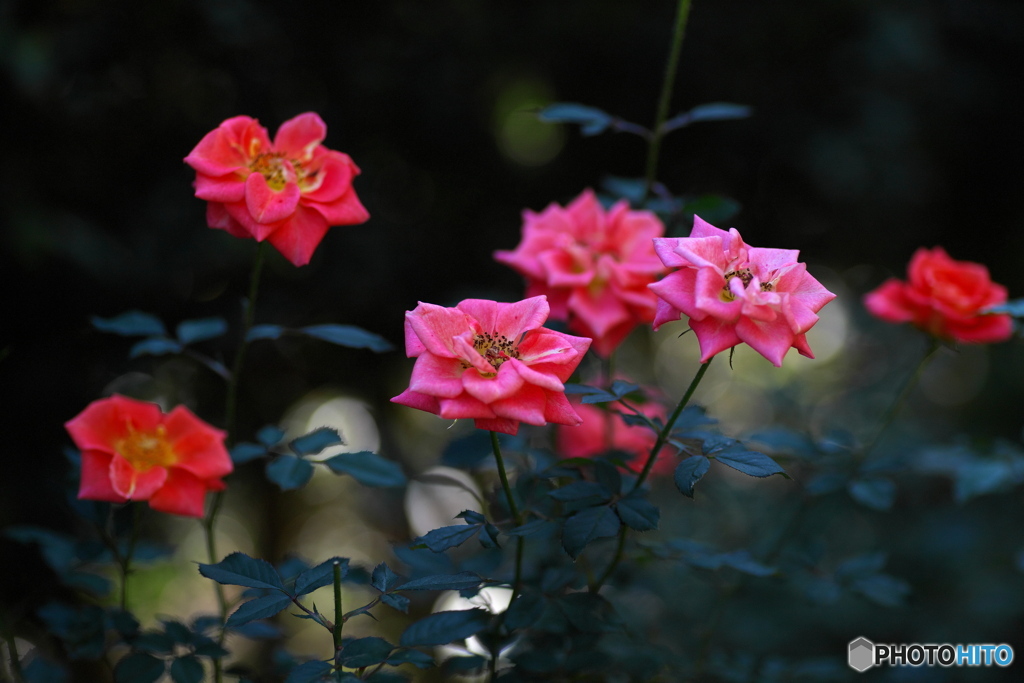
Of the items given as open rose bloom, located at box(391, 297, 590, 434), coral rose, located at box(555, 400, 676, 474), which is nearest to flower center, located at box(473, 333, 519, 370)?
open rose bloom, located at box(391, 297, 590, 434)

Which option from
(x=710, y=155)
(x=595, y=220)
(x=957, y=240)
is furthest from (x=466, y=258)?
(x=957, y=240)

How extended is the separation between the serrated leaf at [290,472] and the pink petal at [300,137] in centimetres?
32

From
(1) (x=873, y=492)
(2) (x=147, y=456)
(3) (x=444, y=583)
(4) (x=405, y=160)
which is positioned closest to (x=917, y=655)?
(1) (x=873, y=492)

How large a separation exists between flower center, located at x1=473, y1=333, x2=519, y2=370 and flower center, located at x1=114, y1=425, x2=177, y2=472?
37cm

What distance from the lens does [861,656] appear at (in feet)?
3.37

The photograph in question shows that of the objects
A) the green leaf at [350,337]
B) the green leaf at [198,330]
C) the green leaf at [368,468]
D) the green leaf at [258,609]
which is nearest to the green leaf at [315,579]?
the green leaf at [258,609]

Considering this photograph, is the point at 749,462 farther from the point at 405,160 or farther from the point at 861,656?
the point at 405,160

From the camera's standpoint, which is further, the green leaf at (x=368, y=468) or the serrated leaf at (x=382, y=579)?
the green leaf at (x=368, y=468)

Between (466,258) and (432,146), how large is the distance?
0.32m

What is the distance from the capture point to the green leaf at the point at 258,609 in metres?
0.59

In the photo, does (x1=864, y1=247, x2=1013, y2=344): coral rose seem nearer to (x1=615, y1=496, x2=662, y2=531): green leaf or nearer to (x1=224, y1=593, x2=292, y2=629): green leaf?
(x1=615, y1=496, x2=662, y2=531): green leaf

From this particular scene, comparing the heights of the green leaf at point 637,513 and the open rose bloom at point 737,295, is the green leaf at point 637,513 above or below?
below

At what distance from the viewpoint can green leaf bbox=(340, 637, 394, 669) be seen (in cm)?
58

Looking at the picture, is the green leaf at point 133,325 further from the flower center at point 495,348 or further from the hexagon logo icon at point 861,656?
the hexagon logo icon at point 861,656
